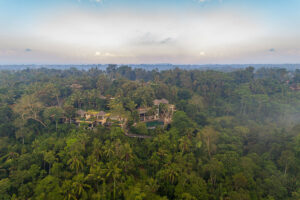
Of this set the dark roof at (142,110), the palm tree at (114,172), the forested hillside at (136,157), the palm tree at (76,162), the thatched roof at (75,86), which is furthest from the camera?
the thatched roof at (75,86)

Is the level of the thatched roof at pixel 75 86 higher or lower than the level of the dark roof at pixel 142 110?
higher

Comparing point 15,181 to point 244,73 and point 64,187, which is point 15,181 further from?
point 244,73

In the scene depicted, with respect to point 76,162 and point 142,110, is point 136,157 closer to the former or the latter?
point 76,162

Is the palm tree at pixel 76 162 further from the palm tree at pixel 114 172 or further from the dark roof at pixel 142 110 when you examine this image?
the dark roof at pixel 142 110

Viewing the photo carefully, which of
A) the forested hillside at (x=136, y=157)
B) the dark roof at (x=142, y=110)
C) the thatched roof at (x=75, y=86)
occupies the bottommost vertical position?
the forested hillside at (x=136, y=157)

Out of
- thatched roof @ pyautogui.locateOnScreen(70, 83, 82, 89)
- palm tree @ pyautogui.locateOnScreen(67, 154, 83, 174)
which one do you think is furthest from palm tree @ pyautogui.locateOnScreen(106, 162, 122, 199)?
thatched roof @ pyautogui.locateOnScreen(70, 83, 82, 89)

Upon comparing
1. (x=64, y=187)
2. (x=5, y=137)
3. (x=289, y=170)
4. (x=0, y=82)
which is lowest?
(x=289, y=170)

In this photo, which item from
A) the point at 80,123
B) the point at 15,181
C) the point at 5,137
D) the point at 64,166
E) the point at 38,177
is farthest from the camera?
the point at 80,123

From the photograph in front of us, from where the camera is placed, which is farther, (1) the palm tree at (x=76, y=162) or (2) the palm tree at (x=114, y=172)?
(1) the palm tree at (x=76, y=162)

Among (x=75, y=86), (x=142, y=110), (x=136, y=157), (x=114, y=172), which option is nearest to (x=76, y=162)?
(x=114, y=172)

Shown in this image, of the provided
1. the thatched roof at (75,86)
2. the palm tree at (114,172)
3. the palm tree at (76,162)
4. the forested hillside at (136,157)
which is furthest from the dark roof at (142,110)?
the thatched roof at (75,86)

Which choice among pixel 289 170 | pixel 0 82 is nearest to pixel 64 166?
pixel 289 170
